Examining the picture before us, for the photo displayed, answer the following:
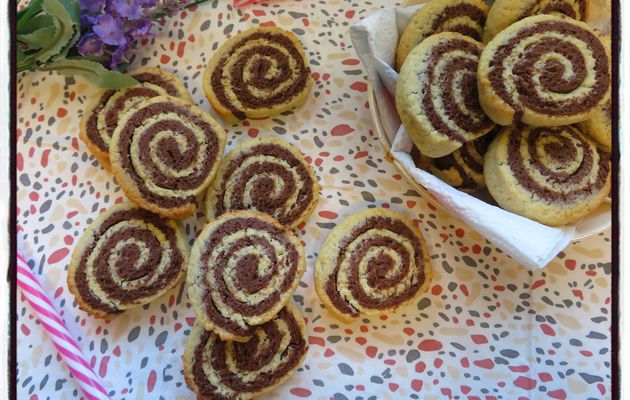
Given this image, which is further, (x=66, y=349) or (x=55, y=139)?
(x=55, y=139)

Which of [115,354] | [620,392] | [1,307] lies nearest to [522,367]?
[620,392]

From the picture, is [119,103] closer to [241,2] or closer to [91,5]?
[91,5]

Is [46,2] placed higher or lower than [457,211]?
higher

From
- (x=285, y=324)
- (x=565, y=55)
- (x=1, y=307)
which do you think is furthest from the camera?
(x=285, y=324)

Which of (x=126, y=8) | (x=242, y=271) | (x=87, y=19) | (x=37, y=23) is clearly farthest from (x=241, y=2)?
(x=242, y=271)

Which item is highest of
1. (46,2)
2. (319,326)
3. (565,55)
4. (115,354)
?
(46,2)

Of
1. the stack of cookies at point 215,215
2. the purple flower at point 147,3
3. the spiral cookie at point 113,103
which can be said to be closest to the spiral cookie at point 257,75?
the stack of cookies at point 215,215

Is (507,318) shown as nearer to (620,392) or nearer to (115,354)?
(620,392)

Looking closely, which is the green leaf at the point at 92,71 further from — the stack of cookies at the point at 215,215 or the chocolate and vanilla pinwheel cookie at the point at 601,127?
the chocolate and vanilla pinwheel cookie at the point at 601,127
